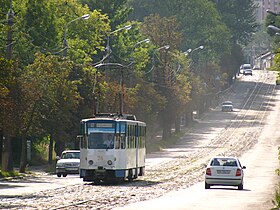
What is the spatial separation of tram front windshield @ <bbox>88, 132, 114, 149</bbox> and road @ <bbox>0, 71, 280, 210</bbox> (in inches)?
77.5

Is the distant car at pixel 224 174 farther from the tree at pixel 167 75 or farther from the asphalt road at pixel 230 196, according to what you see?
the tree at pixel 167 75

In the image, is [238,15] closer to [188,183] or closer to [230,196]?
[188,183]

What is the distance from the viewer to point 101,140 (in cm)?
4722

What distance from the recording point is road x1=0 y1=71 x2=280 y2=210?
112 ft

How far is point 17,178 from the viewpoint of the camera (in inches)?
2095

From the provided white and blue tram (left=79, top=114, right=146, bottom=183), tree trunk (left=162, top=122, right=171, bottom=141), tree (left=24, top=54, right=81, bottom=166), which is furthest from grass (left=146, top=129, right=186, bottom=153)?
white and blue tram (left=79, top=114, right=146, bottom=183)

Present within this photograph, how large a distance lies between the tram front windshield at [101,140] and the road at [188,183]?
1.97 metres

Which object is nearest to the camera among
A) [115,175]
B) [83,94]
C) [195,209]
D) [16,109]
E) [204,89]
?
[195,209]

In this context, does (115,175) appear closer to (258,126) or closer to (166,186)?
(166,186)

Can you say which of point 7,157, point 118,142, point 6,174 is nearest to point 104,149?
point 118,142

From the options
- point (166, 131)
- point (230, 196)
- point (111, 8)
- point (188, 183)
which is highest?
point (111, 8)

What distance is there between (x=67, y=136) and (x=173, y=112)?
146 ft

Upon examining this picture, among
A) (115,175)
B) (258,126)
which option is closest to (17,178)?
(115,175)

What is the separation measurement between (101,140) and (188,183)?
254 inches
